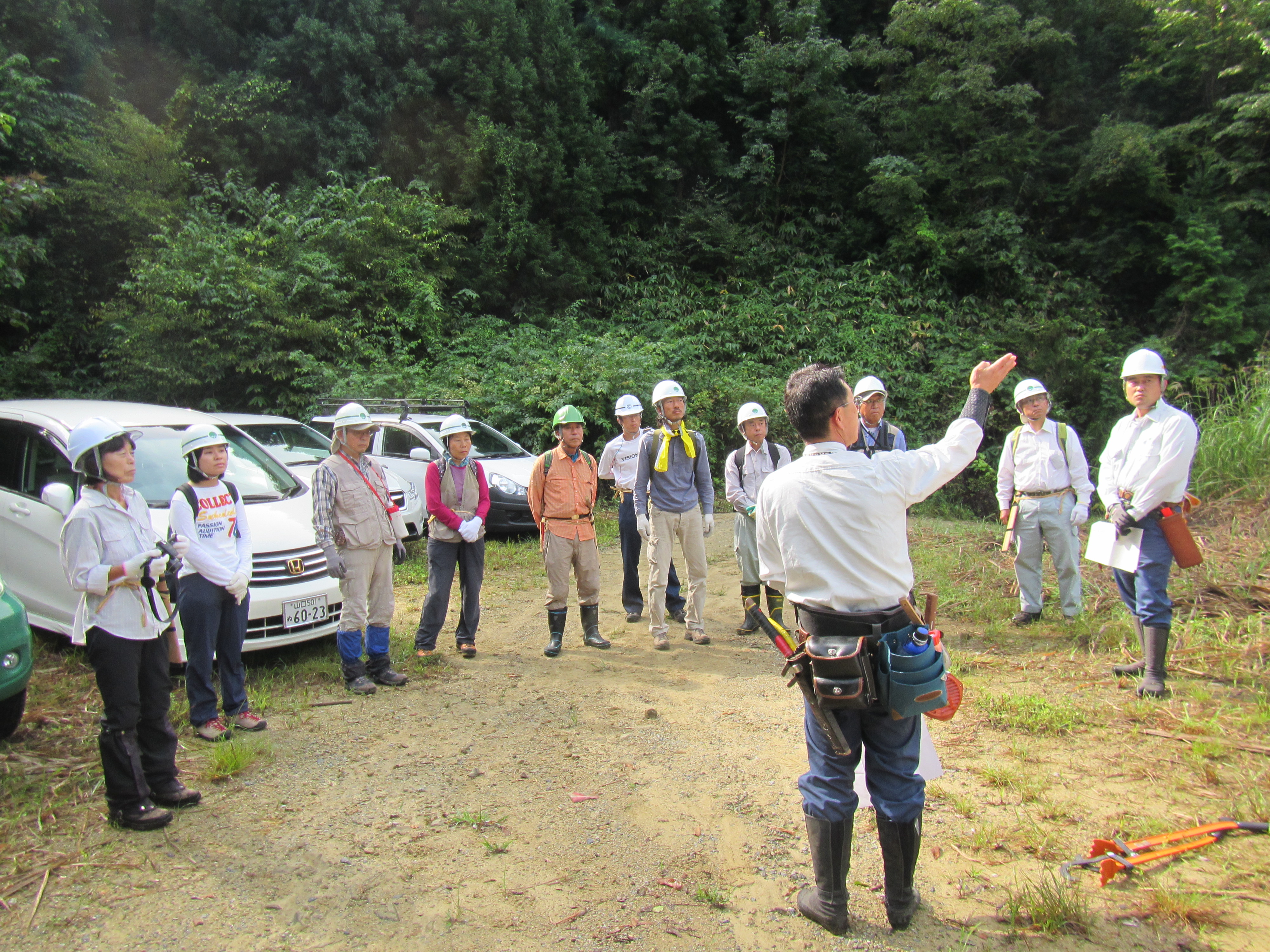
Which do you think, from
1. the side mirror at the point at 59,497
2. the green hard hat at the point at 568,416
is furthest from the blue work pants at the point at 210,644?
the green hard hat at the point at 568,416

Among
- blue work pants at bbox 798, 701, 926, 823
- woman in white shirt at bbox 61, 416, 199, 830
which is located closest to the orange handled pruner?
Result: blue work pants at bbox 798, 701, 926, 823

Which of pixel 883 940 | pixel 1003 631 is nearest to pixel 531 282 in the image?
pixel 1003 631

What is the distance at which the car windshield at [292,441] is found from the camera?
344 inches

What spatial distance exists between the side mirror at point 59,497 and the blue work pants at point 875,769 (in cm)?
469

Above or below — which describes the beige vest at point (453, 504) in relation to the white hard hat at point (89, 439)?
below

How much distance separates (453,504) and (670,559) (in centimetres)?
182

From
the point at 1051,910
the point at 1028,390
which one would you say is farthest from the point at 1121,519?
the point at 1051,910

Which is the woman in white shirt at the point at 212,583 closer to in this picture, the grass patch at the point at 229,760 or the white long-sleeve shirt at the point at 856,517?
the grass patch at the point at 229,760

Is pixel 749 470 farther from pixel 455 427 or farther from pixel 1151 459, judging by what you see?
pixel 1151 459

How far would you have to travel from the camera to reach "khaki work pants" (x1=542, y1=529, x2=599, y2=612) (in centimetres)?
653

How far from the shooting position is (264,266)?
50.3 ft

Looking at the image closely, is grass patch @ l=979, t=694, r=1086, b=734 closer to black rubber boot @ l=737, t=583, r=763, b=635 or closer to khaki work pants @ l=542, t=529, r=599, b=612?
black rubber boot @ l=737, t=583, r=763, b=635

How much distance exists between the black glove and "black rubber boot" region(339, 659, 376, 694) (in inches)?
192

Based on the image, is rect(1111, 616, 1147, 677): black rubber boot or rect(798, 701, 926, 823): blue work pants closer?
rect(798, 701, 926, 823): blue work pants
